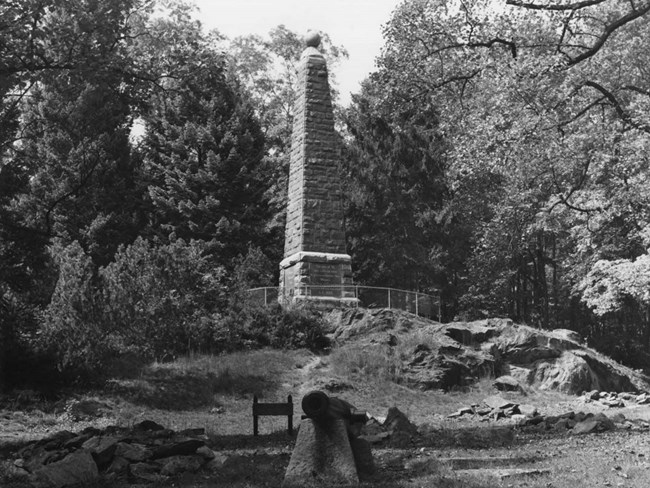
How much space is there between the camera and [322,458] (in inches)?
374

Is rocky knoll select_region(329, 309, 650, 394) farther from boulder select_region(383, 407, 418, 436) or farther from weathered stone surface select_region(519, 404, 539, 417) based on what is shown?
boulder select_region(383, 407, 418, 436)

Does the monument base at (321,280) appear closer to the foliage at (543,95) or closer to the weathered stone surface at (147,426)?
the foliage at (543,95)

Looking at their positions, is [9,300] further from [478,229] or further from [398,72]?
[478,229]

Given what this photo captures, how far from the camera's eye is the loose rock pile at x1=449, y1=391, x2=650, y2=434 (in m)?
14.0

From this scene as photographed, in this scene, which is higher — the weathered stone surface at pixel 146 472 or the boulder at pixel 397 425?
the boulder at pixel 397 425

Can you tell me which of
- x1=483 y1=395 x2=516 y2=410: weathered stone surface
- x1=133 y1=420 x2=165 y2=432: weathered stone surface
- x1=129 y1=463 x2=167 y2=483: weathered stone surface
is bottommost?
x1=129 y1=463 x2=167 y2=483: weathered stone surface

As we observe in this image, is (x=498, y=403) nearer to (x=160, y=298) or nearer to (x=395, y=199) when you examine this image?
(x=160, y=298)

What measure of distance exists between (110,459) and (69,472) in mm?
710

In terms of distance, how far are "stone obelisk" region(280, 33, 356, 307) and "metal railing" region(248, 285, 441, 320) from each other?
4cm

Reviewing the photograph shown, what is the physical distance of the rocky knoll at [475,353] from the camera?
25.2m

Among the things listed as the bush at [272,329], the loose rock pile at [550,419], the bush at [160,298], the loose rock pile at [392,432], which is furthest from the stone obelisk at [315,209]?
the loose rock pile at [392,432]

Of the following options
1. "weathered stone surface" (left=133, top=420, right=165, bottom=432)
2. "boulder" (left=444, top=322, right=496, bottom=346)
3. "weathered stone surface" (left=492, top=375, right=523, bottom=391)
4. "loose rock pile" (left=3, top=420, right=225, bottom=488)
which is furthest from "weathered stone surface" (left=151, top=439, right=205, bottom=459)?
"boulder" (left=444, top=322, right=496, bottom=346)

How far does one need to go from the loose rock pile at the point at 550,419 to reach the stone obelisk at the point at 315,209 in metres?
9.63

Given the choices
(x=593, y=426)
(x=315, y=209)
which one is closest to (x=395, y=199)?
(x=315, y=209)
